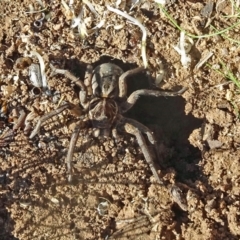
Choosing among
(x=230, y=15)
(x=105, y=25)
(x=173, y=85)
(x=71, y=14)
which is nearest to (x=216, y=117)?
(x=173, y=85)

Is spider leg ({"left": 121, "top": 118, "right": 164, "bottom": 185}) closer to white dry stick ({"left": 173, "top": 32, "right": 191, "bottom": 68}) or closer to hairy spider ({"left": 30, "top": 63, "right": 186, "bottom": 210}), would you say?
hairy spider ({"left": 30, "top": 63, "right": 186, "bottom": 210})

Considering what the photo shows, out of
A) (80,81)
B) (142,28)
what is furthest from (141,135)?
(142,28)

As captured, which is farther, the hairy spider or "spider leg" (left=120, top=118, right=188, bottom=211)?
the hairy spider

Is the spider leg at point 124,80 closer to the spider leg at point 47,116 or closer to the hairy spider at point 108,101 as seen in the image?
the hairy spider at point 108,101

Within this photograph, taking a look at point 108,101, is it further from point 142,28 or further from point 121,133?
point 142,28

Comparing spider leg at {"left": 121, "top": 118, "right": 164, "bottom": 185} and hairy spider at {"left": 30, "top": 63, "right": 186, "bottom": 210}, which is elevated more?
hairy spider at {"left": 30, "top": 63, "right": 186, "bottom": 210}

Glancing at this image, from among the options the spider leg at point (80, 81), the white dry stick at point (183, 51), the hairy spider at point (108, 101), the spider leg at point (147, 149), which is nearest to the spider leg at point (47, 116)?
the hairy spider at point (108, 101)

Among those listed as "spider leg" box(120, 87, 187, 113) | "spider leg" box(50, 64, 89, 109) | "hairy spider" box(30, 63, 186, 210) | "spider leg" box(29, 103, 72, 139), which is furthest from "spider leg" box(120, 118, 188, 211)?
"spider leg" box(29, 103, 72, 139)
